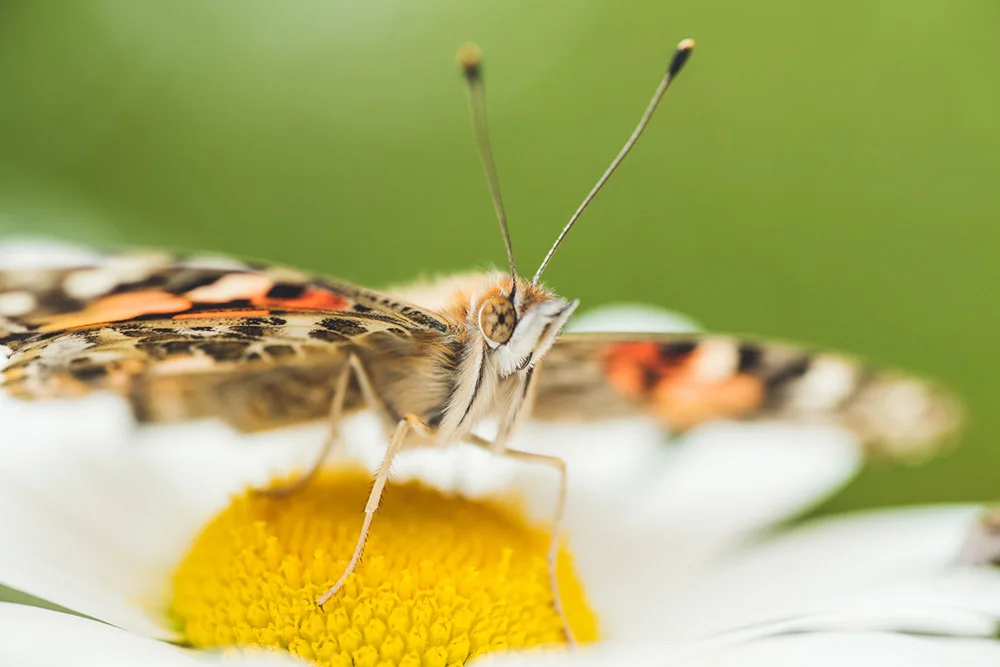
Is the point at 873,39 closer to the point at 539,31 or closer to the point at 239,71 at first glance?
the point at 539,31

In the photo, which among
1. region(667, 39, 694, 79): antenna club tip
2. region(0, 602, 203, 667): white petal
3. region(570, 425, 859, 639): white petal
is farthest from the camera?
region(570, 425, 859, 639): white petal

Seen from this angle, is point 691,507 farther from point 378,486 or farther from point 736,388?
point 378,486

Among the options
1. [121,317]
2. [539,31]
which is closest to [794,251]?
[539,31]

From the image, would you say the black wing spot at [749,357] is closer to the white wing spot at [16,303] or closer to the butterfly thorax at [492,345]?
the butterfly thorax at [492,345]

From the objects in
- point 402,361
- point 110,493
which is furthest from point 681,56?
point 110,493

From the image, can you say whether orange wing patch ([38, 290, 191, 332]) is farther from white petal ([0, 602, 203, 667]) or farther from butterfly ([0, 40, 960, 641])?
white petal ([0, 602, 203, 667])

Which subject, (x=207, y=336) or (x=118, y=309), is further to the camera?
(x=207, y=336)

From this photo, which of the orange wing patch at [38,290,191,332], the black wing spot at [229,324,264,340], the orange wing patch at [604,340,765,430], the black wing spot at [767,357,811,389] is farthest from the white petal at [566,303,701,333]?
the orange wing patch at [38,290,191,332]

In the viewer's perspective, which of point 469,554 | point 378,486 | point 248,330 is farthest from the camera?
point 469,554
